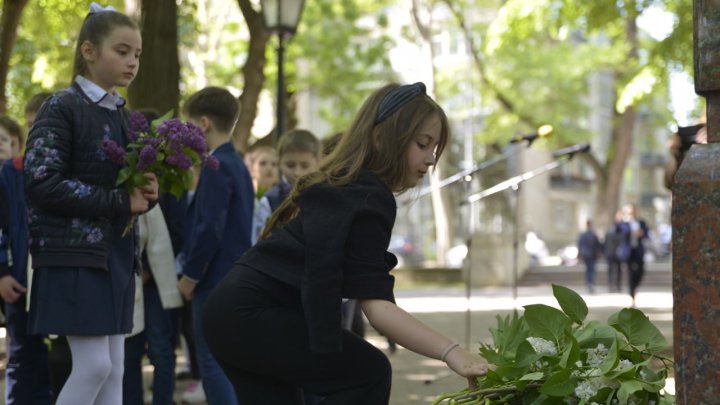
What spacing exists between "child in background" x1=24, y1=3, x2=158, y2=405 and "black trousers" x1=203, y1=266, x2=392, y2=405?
959 millimetres

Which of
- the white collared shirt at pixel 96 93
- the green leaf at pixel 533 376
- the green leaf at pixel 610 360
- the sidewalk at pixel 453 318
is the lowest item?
the sidewalk at pixel 453 318

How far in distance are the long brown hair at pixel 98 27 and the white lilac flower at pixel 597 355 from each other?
2.17m

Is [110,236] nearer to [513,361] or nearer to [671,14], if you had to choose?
[513,361]

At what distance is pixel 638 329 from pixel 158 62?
7.97m

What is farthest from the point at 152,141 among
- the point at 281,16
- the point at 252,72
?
the point at 252,72

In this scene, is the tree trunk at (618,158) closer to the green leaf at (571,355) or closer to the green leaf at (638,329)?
the green leaf at (638,329)

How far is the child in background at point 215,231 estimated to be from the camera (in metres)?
5.47

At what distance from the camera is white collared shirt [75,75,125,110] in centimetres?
433

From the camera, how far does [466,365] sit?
3.11m

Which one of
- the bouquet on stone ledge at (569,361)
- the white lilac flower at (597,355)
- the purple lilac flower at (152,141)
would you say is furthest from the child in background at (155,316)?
the white lilac flower at (597,355)

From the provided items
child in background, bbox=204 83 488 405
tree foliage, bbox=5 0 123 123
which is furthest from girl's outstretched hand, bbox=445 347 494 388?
tree foliage, bbox=5 0 123 123

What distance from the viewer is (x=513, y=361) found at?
3.14m

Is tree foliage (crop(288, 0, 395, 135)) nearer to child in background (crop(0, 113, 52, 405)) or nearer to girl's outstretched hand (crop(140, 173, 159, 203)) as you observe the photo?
child in background (crop(0, 113, 52, 405))

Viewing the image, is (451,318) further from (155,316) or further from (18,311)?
(18,311)
